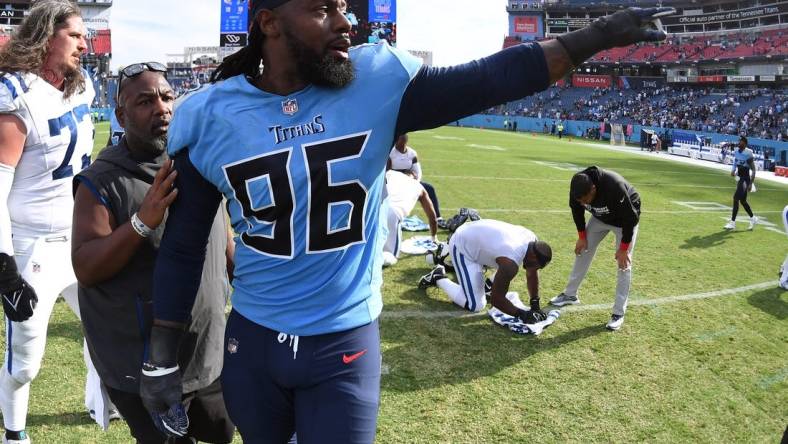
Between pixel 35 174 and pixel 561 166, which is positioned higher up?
pixel 35 174

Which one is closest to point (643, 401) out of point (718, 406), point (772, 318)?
point (718, 406)

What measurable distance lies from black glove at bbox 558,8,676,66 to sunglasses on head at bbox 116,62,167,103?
1.69 m

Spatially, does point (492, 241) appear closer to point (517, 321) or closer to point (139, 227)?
point (517, 321)

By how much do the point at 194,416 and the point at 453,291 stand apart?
423 centimetres

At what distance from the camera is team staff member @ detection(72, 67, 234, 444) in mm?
2127

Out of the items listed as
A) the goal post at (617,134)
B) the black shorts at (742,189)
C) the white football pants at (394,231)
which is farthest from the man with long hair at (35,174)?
the goal post at (617,134)

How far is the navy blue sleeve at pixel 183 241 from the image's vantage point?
5.62 ft

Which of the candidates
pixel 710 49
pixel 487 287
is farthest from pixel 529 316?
pixel 710 49

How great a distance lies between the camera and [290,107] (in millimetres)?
1671

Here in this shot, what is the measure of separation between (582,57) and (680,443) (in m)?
3.19

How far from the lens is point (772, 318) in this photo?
6355mm

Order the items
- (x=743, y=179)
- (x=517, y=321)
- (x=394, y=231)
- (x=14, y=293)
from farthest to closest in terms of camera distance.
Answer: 1. (x=743, y=179)
2. (x=394, y=231)
3. (x=517, y=321)
4. (x=14, y=293)

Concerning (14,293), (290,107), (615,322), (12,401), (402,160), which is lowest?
(615,322)

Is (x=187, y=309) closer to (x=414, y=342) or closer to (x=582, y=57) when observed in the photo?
(x=582, y=57)
